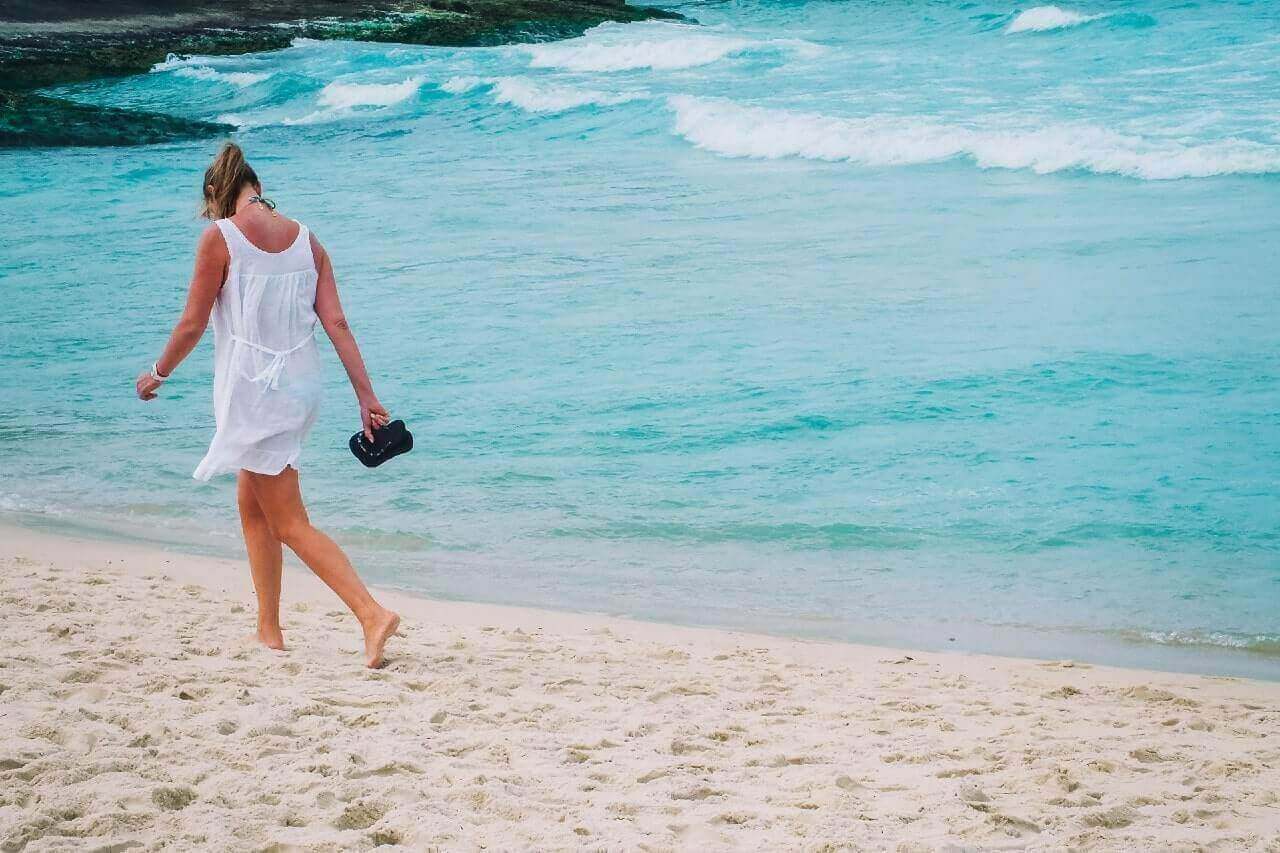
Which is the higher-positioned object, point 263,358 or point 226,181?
point 226,181

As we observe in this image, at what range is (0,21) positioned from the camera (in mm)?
35531

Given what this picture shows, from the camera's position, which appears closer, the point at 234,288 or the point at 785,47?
the point at 234,288

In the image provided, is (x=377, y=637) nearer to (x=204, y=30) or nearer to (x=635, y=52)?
(x=635, y=52)

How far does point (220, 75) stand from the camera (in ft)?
108

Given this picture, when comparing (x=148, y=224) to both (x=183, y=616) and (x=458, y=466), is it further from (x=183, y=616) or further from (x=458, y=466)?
(x=183, y=616)

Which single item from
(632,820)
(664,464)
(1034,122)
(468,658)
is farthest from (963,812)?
(1034,122)

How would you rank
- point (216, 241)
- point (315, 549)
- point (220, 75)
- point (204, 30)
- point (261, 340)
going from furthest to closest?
1. point (204, 30)
2. point (220, 75)
3. point (315, 549)
4. point (261, 340)
5. point (216, 241)

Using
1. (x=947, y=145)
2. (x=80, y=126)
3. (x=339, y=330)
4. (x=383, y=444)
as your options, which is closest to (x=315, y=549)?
(x=383, y=444)

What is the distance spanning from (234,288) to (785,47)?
1199 inches

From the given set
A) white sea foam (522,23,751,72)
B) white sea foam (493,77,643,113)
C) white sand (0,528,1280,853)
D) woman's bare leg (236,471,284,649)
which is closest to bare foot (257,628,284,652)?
woman's bare leg (236,471,284,649)

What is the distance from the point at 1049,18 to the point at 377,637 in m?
29.1

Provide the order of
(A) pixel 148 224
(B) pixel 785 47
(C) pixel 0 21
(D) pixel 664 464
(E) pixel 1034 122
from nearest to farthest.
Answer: (D) pixel 664 464, (A) pixel 148 224, (E) pixel 1034 122, (B) pixel 785 47, (C) pixel 0 21

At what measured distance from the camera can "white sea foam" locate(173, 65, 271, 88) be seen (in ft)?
105

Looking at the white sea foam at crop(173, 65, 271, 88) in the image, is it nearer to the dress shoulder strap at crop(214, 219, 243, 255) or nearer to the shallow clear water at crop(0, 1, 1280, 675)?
the shallow clear water at crop(0, 1, 1280, 675)
